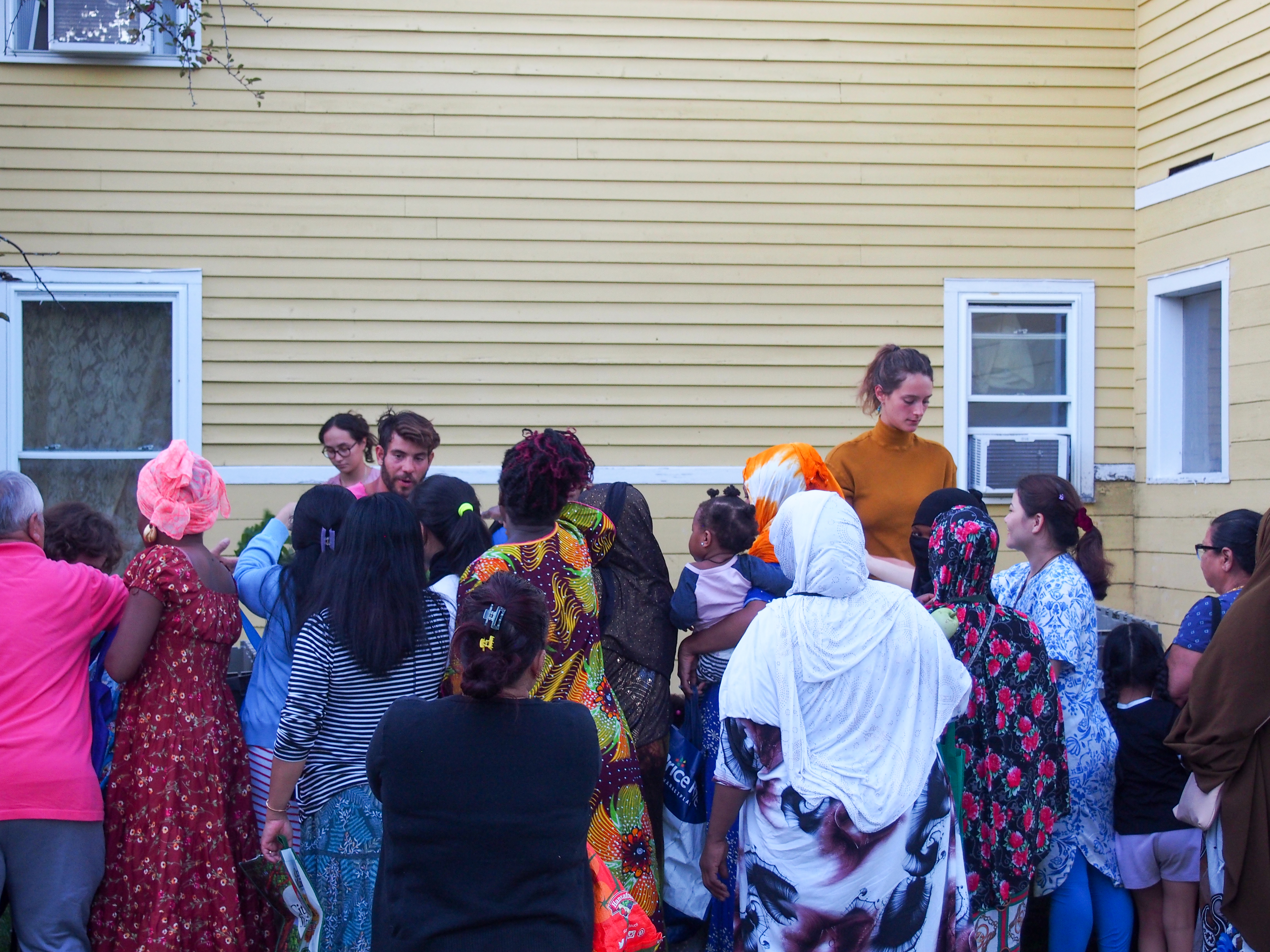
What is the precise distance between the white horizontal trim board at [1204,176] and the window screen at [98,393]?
21.3ft

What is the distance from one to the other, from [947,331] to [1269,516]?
4.19m

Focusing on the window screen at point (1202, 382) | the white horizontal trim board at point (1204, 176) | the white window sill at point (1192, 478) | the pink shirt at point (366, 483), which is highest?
the white horizontal trim board at point (1204, 176)

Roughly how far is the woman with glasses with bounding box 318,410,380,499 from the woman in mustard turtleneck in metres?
2.16

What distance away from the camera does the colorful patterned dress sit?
9.52 ft

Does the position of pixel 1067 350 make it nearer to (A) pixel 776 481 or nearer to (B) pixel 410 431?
(A) pixel 776 481

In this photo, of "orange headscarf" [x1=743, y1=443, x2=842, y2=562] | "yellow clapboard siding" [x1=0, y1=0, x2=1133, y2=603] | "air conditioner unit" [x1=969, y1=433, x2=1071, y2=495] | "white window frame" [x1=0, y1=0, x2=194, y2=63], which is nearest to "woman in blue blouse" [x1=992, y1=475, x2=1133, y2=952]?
"orange headscarf" [x1=743, y1=443, x2=842, y2=562]

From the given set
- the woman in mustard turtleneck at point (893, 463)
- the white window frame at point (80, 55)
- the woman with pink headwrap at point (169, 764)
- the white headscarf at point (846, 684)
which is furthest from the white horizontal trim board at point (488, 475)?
the white headscarf at point (846, 684)

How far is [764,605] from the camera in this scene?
3600mm

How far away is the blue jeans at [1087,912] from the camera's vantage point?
3.59m

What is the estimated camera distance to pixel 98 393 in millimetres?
6723

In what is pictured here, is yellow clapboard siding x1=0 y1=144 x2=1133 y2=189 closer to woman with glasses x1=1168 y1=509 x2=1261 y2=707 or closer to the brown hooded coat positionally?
woman with glasses x1=1168 y1=509 x2=1261 y2=707

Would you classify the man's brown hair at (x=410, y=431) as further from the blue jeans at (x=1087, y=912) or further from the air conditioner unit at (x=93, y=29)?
the air conditioner unit at (x=93, y=29)

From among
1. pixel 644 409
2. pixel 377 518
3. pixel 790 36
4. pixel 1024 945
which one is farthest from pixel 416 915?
pixel 790 36

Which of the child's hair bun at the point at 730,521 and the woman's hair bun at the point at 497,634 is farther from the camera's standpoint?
the child's hair bun at the point at 730,521
